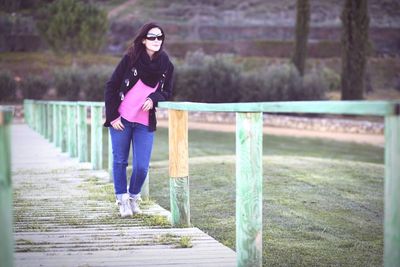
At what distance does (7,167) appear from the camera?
88.8 inches

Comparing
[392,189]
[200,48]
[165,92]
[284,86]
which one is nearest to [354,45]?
[284,86]

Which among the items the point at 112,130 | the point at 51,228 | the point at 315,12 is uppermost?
the point at 315,12

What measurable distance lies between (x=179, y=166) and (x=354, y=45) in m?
17.4

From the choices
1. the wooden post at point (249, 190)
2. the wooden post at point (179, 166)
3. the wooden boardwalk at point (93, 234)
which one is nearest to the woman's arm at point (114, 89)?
the wooden post at point (179, 166)

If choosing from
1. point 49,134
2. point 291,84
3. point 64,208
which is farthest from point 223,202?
point 291,84

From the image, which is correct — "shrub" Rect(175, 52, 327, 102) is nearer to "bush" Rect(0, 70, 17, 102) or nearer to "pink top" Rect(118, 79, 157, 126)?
"bush" Rect(0, 70, 17, 102)

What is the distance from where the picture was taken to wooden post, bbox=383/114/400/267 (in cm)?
215

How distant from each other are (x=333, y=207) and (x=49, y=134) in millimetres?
9352

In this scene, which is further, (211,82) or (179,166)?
(211,82)

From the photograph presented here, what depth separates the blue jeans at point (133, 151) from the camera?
4.91 metres

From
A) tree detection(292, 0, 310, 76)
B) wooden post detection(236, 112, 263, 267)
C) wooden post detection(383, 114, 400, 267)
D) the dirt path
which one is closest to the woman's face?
wooden post detection(236, 112, 263, 267)

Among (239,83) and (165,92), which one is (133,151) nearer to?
(165,92)

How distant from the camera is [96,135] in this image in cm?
809

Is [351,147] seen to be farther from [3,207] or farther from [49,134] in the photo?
[3,207]
